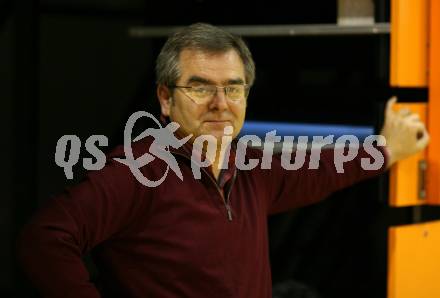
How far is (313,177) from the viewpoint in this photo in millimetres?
2404

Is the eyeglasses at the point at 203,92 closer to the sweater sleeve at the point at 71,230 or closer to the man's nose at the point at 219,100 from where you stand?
the man's nose at the point at 219,100

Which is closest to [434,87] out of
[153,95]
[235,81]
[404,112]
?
[404,112]

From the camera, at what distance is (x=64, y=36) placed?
17.6ft

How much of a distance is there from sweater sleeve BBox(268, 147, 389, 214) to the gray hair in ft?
1.37

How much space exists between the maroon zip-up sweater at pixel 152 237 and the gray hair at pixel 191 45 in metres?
0.19

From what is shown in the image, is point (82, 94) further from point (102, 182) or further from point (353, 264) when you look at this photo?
point (102, 182)

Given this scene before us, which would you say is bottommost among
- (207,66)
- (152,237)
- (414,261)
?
(414,261)

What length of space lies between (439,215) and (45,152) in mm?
3285

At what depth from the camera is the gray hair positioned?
2.07 metres

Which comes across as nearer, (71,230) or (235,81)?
(71,230)

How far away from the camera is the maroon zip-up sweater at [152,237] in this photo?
1830 millimetres

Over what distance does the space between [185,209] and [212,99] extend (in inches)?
11.4

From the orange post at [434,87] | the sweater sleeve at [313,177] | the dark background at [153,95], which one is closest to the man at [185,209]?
the sweater sleeve at [313,177]

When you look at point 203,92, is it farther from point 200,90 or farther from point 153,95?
point 153,95
